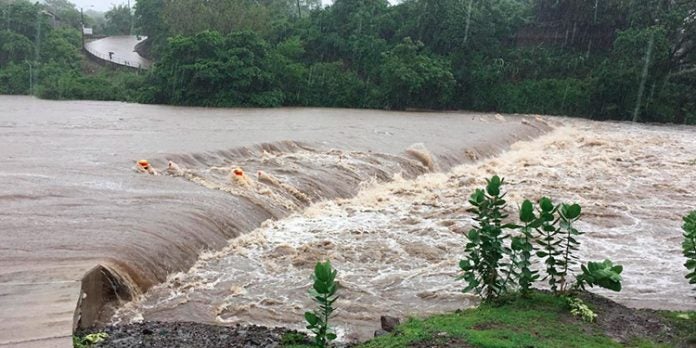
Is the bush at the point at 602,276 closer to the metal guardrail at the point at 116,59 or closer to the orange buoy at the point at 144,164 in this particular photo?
the orange buoy at the point at 144,164

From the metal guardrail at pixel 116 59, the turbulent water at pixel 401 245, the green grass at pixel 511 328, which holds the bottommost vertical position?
the turbulent water at pixel 401 245

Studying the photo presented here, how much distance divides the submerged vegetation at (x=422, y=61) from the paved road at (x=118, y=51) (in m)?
A: 5.49

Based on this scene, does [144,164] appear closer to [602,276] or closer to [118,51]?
[602,276]

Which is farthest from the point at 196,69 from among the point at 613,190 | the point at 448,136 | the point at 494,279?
the point at 494,279

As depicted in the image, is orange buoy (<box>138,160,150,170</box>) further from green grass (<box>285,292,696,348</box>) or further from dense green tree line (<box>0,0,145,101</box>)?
dense green tree line (<box>0,0,145,101</box>)

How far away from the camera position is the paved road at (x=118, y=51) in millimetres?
45156

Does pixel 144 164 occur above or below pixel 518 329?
below

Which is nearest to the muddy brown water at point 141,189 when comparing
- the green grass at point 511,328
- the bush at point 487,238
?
the green grass at point 511,328

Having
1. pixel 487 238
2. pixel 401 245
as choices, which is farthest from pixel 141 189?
pixel 487 238

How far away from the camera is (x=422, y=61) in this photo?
1258 inches

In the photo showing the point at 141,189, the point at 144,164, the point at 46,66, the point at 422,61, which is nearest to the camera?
the point at 141,189

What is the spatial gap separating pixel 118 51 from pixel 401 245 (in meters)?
49.8

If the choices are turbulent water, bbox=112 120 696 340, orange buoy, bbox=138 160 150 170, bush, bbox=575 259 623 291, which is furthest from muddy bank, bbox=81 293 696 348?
orange buoy, bbox=138 160 150 170

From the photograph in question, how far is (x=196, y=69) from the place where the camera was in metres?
29.5
